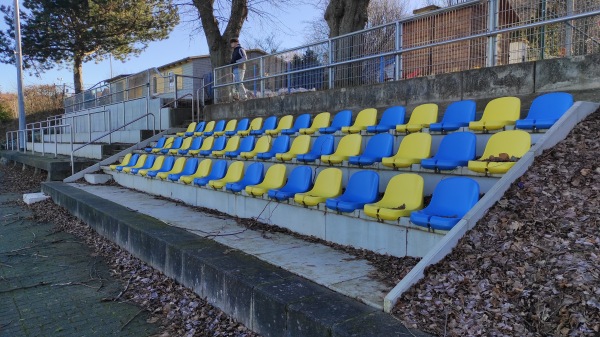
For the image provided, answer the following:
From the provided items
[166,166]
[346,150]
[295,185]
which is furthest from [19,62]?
[346,150]

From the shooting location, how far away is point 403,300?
2.86 m

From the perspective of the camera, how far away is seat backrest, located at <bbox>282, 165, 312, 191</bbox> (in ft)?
20.0

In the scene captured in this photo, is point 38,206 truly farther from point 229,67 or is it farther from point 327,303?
point 327,303

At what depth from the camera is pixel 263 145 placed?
26.9 feet

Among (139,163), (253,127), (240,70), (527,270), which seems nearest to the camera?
(527,270)

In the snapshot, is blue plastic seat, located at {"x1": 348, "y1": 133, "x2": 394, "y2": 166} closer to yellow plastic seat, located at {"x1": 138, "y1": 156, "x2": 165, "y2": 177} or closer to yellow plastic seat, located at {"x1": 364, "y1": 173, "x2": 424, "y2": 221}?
yellow plastic seat, located at {"x1": 364, "y1": 173, "x2": 424, "y2": 221}

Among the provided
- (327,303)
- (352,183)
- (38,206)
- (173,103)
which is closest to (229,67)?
(173,103)

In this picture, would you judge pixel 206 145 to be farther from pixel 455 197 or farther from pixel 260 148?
pixel 455 197

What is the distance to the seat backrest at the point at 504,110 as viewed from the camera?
209 inches

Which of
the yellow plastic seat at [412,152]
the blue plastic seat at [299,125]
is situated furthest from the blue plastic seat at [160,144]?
the yellow plastic seat at [412,152]

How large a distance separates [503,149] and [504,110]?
1.18 m

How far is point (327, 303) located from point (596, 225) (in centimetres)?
190

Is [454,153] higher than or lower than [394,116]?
lower

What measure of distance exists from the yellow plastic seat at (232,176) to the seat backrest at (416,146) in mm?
3096
